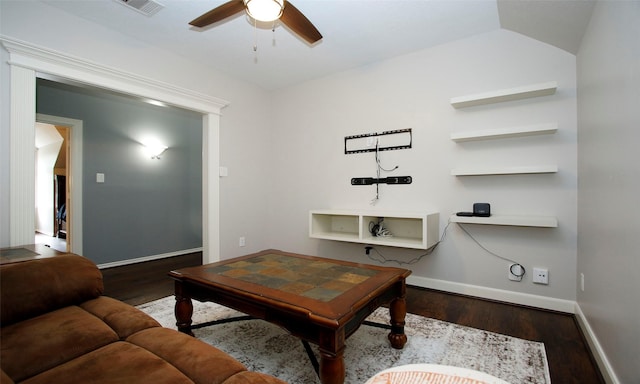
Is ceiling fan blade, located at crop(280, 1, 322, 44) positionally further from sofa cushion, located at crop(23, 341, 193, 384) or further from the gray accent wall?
the gray accent wall

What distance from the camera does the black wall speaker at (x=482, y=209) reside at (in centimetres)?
253

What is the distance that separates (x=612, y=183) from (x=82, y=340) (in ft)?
8.26

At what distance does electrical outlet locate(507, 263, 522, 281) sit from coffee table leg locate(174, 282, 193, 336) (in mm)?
2620

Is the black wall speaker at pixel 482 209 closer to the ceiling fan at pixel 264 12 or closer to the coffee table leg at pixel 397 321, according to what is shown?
the coffee table leg at pixel 397 321

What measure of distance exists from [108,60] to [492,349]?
12.4ft

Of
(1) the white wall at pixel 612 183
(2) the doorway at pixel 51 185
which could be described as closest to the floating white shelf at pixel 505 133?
(1) the white wall at pixel 612 183

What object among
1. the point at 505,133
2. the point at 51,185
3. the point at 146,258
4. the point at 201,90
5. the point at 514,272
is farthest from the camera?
the point at 51,185

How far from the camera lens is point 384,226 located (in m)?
3.18

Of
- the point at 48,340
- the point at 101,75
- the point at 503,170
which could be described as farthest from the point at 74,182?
the point at 503,170

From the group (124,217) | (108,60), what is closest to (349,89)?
(108,60)

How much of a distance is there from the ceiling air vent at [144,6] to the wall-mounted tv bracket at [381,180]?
2450 millimetres

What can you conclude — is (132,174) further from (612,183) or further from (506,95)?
(612,183)

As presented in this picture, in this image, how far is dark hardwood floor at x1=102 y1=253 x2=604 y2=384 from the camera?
1.64m

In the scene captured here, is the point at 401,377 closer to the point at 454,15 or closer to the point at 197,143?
the point at 454,15
